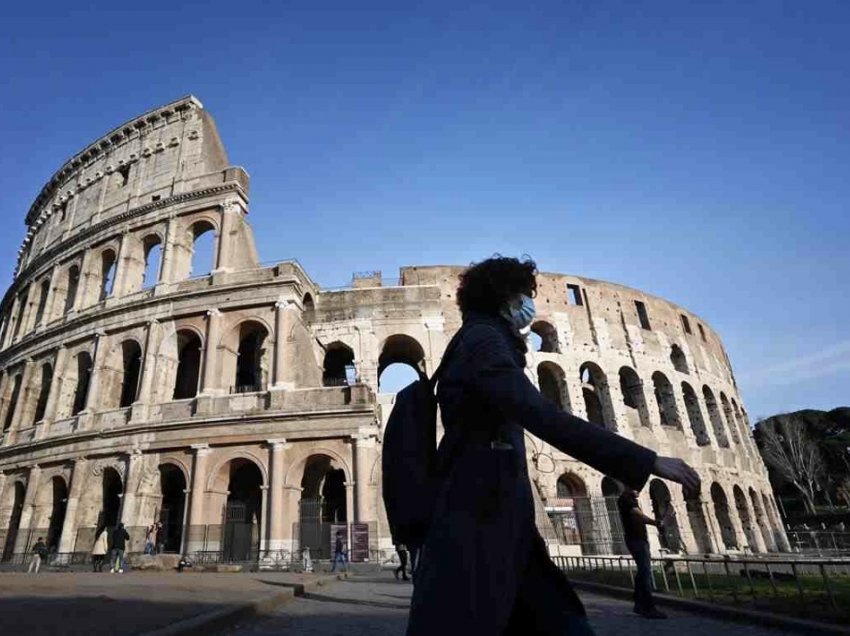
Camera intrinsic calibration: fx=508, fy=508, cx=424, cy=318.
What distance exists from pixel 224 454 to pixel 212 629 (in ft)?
42.0

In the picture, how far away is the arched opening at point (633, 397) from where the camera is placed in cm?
2272

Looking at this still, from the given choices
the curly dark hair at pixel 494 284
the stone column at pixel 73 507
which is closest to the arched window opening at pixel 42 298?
the stone column at pixel 73 507

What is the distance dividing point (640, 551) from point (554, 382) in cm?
1899

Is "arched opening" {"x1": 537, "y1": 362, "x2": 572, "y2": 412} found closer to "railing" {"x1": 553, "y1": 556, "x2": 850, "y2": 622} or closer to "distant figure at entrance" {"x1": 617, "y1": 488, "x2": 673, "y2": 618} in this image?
"railing" {"x1": 553, "y1": 556, "x2": 850, "y2": 622}

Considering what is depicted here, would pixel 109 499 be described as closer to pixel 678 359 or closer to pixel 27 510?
pixel 27 510

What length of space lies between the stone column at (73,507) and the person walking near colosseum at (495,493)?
19.6m

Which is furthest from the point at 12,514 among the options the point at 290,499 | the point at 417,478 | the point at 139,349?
the point at 417,478

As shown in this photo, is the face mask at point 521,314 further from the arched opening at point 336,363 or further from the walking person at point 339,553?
the arched opening at point 336,363

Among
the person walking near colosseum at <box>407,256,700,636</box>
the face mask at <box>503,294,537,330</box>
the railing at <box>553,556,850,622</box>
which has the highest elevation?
the face mask at <box>503,294,537,330</box>

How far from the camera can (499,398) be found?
1.45 m

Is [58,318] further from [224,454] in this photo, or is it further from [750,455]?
[750,455]

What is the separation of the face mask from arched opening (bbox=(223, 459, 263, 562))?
51.6 feet

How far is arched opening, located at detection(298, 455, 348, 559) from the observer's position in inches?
591

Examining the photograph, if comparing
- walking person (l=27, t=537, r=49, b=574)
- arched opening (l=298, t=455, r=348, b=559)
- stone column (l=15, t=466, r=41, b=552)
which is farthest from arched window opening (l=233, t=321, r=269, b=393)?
stone column (l=15, t=466, r=41, b=552)
